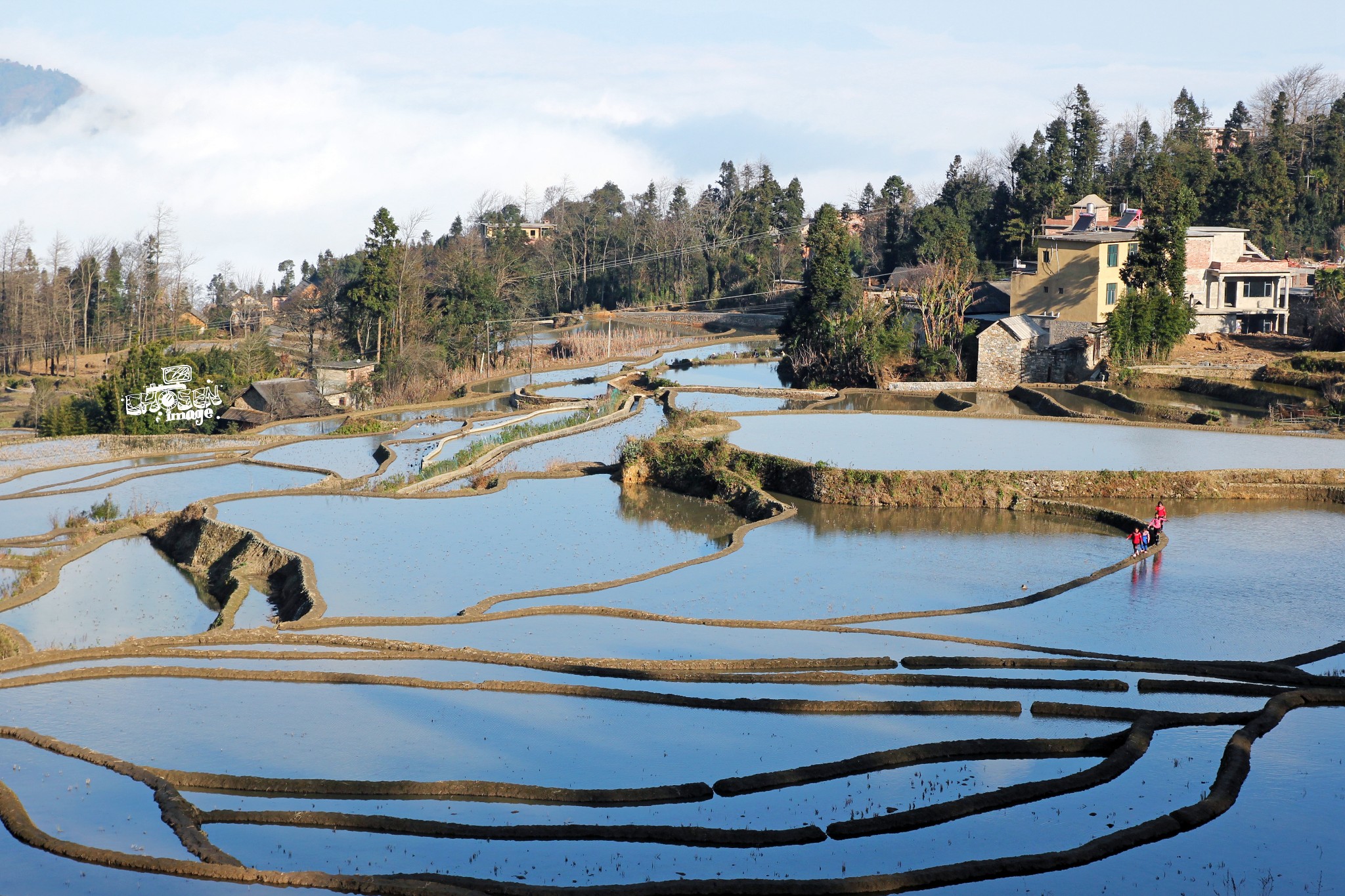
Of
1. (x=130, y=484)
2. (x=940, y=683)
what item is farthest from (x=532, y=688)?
(x=130, y=484)

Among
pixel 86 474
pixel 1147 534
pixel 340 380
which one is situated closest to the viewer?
pixel 1147 534

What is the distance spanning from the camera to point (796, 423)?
117 ft

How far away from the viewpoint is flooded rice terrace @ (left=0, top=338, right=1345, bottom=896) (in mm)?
10812

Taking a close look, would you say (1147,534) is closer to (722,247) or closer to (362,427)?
Answer: (362,427)

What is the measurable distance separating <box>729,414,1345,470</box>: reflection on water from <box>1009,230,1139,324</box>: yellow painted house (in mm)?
16297

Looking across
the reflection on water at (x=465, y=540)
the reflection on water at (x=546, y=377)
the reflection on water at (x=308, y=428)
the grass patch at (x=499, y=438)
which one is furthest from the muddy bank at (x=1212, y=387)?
the reflection on water at (x=308, y=428)

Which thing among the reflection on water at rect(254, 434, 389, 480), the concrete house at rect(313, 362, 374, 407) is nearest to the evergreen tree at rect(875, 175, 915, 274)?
the concrete house at rect(313, 362, 374, 407)

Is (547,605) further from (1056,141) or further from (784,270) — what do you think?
(784,270)

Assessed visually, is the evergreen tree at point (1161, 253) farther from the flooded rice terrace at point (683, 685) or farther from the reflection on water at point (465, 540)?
the reflection on water at point (465, 540)

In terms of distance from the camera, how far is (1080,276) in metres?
49.4

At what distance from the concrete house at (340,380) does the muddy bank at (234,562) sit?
21.7 m

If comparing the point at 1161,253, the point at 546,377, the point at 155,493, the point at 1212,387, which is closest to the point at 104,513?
the point at 155,493

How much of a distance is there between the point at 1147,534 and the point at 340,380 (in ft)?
117

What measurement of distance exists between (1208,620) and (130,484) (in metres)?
26.5
